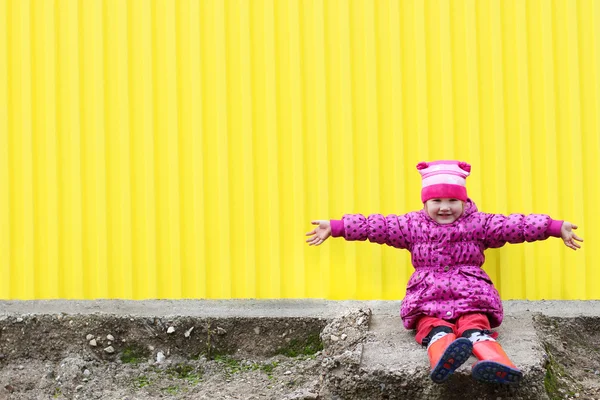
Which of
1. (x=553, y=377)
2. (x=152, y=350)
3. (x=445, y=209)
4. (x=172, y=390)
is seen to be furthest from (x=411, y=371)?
(x=152, y=350)

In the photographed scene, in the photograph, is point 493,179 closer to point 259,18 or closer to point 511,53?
point 511,53

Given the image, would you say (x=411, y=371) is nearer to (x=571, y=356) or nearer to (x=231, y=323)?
(x=571, y=356)

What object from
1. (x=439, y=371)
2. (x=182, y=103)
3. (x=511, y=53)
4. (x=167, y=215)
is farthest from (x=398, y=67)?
(x=439, y=371)

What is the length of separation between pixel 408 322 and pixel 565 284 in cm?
108

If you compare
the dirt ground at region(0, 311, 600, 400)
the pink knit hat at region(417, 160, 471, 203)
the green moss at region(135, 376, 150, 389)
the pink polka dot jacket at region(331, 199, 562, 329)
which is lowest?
the green moss at region(135, 376, 150, 389)

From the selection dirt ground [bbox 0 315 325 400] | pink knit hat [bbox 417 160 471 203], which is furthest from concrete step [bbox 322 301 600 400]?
pink knit hat [bbox 417 160 471 203]

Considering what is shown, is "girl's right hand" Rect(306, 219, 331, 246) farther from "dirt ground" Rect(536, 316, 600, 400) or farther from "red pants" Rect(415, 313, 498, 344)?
"dirt ground" Rect(536, 316, 600, 400)

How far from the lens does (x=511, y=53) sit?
4469 mm

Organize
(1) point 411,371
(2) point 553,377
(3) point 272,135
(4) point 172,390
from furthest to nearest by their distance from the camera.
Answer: (3) point 272,135 < (4) point 172,390 < (2) point 553,377 < (1) point 411,371

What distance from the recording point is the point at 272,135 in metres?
4.56

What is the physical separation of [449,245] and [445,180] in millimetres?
310

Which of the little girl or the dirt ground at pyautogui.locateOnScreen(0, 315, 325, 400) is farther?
the dirt ground at pyautogui.locateOnScreen(0, 315, 325, 400)

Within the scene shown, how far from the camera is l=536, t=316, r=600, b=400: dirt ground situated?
12.1 ft

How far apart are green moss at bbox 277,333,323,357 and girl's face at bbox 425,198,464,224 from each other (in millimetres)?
898
